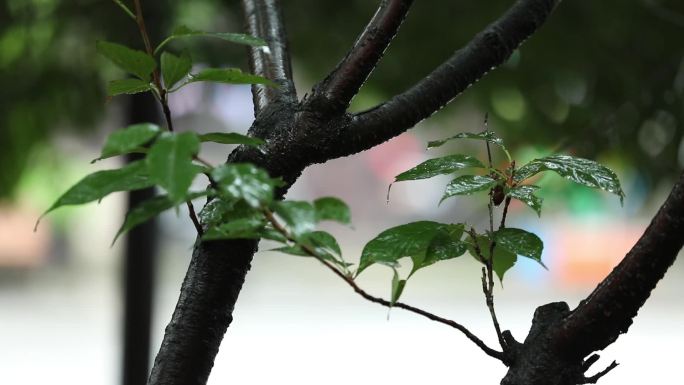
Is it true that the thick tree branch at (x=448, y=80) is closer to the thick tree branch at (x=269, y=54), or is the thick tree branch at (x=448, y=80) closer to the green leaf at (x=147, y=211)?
the thick tree branch at (x=269, y=54)

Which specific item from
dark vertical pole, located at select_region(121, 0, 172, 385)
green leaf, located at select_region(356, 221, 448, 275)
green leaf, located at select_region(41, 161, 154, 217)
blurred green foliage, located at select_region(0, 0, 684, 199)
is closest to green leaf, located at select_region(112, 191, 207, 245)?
green leaf, located at select_region(41, 161, 154, 217)

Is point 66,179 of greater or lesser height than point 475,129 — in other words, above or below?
below

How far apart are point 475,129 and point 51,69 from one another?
1720 millimetres

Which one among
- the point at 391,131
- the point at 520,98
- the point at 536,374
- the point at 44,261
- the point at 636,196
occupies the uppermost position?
the point at 44,261

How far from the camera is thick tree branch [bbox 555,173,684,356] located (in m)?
0.58

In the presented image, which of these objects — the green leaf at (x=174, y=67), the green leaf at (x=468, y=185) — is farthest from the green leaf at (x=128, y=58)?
the green leaf at (x=468, y=185)

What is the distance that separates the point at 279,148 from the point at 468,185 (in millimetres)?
157

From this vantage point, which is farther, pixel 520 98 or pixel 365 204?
pixel 365 204

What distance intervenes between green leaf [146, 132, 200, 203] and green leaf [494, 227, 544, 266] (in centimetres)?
26

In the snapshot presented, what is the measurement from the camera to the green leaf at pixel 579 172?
0.65 m

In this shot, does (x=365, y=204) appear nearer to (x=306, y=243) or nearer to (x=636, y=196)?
(x=636, y=196)

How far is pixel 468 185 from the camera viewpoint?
648 millimetres

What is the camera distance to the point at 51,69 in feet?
9.27

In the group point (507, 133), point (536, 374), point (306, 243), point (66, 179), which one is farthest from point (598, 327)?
point (66, 179)
